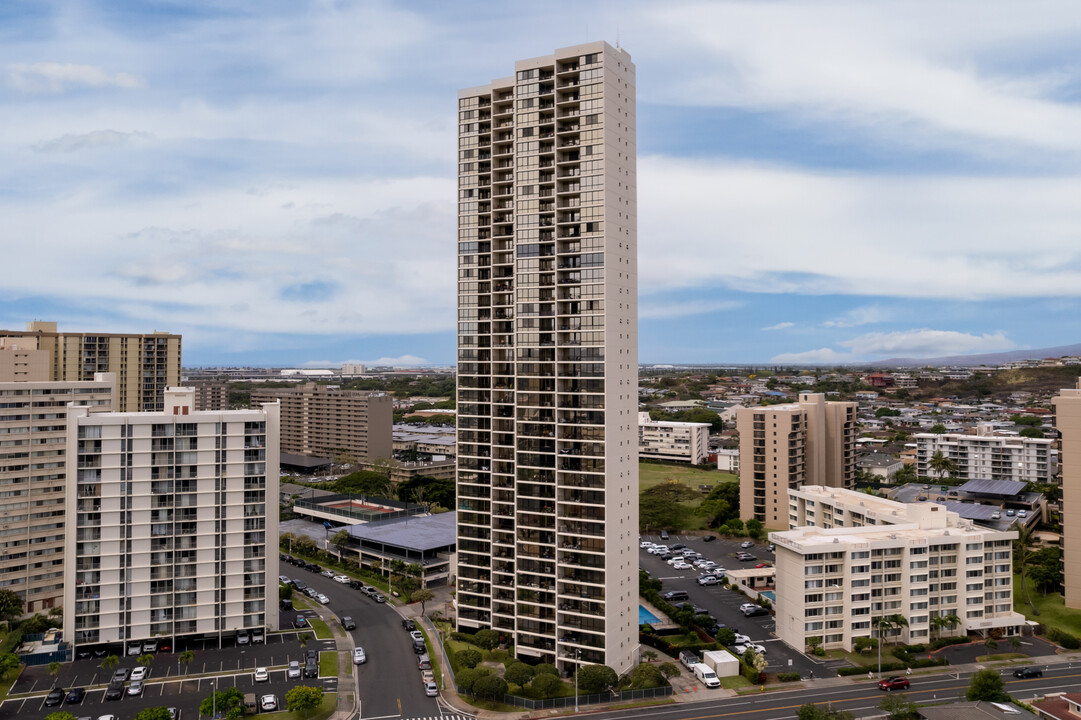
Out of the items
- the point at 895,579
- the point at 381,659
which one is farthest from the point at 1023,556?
the point at 381,659

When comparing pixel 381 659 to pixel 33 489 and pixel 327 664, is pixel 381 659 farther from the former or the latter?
pixel 33 489

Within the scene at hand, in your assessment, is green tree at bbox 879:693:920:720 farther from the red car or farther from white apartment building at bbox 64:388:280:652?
white apartment building at bbox 64:388:280:652

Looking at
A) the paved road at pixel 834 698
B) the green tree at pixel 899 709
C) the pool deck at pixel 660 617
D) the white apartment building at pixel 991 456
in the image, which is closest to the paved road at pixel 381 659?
the paved road at pixel 834 698

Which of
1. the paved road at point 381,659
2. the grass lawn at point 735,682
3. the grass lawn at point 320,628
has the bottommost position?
the grass lawn at point 735,682

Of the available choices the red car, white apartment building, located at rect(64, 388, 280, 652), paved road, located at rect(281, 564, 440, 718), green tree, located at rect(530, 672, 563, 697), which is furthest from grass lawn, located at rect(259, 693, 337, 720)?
the red car

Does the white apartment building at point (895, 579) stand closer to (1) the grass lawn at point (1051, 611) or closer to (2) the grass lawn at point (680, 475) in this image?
(1) the grass lawn at point (1051, 611)
